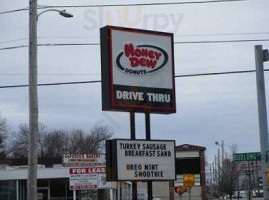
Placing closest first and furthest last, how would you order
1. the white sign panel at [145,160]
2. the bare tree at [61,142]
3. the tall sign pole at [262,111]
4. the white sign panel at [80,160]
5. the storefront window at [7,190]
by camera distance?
the white sign panel at [145,160]
the tall sign pole at [262,111]
the white sign panel at [80,160]
the storefront window at [7,190]
the bare tree at [61,142]

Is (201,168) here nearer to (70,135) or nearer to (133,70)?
(70,135)

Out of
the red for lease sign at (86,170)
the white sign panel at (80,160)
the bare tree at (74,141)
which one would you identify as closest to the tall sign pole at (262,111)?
the red for lease sign at (86,170)

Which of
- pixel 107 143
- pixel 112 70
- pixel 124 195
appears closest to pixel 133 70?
pixel 112 70

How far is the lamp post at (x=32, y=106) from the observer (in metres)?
19.4

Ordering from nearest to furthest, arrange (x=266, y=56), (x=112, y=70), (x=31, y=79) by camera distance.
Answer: (x=112, y=70) < (x=266, y=56) < (x=31, y=79)

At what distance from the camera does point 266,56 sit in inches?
738

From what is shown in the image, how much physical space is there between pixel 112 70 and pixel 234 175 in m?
79.4

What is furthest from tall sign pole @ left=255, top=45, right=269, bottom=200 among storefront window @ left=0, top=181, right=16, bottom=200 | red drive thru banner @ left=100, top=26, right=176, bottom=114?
storefront window @ left=0, top=181, right=16, bottom=200

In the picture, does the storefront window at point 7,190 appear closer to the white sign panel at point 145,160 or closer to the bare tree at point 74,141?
the white sign panel at point 145,160

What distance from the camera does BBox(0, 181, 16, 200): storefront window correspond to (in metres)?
39.6

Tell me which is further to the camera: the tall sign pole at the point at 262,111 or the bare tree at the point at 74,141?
the bare tree at the point at 74,141

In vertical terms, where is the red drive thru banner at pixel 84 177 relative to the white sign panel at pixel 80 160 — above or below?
below

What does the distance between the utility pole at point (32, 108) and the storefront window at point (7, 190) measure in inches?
821

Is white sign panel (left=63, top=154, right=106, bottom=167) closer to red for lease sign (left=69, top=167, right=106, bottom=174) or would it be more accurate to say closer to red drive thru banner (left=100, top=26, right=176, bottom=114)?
red for lease sign (left=69, top=167, right=106, bottom=174)
